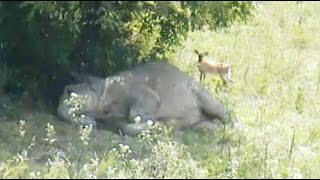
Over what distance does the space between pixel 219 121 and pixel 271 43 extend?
3061mm

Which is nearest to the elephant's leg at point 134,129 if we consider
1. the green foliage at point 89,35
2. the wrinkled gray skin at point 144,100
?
the wrinkled gray skin at point 144,100

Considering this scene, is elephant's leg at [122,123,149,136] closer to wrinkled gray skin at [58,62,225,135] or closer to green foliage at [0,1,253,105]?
wrinkled gray skin at [58,62,225,135]

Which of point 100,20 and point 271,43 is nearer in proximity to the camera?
point 100,20

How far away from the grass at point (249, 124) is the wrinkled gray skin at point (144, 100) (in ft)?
0.63

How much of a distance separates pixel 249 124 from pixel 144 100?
105cm

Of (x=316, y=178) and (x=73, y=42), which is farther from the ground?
(x=73, y=42)

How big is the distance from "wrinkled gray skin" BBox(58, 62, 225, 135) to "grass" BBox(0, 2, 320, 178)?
192 mm

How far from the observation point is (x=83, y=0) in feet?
19.7

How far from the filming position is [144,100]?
277 inches

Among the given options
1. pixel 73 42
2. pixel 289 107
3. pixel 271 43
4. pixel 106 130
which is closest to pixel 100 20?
pixel 73 42

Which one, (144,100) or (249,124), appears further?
(249,124)

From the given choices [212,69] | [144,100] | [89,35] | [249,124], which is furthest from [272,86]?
[89,35]

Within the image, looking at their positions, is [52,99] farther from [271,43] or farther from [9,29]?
[271,43]

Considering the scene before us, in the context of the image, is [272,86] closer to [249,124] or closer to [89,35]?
[249,124]
